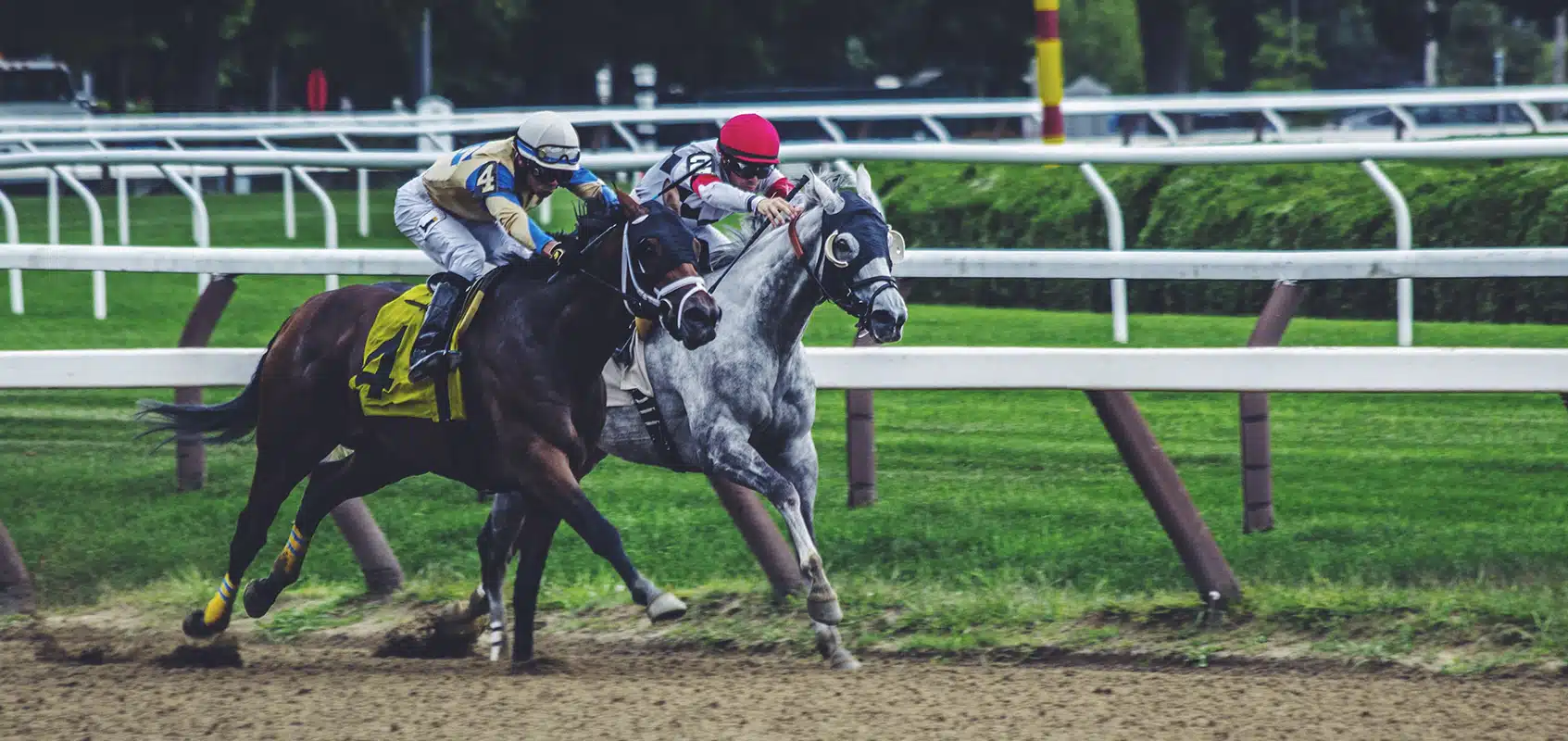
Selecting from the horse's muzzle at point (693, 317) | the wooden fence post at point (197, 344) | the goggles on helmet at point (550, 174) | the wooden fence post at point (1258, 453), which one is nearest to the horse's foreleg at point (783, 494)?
the horse's muzzle at point (693, 317)

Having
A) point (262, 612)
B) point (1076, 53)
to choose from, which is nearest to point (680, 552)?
point (262, 612)

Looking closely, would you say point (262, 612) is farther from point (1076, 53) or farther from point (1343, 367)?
point (1076, 53)

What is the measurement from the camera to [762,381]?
17.0 feet

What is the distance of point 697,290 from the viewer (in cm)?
480

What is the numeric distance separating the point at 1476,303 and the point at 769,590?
3.65 metres

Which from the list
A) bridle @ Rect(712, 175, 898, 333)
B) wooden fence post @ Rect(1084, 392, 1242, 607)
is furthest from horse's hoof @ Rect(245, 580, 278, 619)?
wooden fence post @ Rect(1084, 392, 1242, 607)

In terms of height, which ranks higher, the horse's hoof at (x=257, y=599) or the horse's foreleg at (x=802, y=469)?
the horse's foreleg at (x=802, y=469)

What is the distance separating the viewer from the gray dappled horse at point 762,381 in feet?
16.5

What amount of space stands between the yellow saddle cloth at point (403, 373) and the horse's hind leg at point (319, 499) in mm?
180

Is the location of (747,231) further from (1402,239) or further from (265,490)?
(1402,239)

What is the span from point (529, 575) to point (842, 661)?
0.79 m

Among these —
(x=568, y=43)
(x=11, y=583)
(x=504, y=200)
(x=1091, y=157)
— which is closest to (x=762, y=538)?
(x=504, y=200)

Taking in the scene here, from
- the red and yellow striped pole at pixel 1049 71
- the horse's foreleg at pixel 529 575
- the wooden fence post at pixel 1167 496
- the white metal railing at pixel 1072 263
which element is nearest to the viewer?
the horse's foreleg at pixel 529 575

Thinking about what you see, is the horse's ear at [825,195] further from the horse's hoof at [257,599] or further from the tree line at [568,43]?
the tree line at [568,43]
